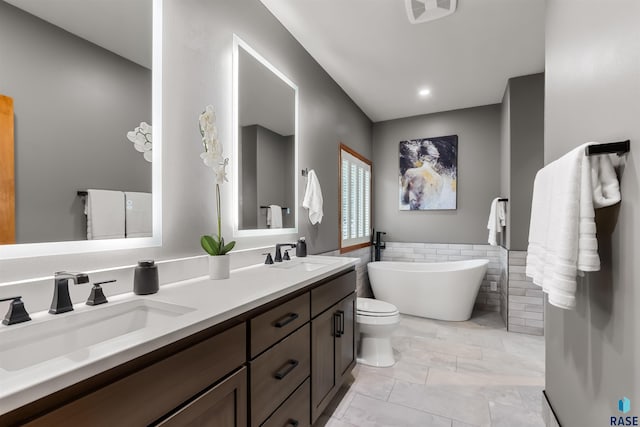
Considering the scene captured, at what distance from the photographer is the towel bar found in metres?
0.84

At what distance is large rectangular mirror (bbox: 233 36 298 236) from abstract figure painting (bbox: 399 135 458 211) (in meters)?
2.34

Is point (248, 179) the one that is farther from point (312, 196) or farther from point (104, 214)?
point (104, 214)

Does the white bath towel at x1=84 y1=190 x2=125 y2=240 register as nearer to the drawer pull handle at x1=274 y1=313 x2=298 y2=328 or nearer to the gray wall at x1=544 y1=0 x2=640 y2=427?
the drawer pull handle at x1=274 y1=313 x2=298 y2=328

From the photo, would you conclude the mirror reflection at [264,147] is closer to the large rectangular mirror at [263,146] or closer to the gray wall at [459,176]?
the large rectangular mirror at [263,146]

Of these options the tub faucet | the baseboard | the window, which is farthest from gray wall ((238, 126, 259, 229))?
the tub faucet

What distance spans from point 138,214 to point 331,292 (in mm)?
1076

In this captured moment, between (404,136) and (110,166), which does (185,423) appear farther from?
(404,136)

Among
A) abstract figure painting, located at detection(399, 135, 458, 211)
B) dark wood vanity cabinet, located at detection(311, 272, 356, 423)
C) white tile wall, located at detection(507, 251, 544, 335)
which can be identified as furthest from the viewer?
abstract figure painting, located at detection(399, 135, 458, 211)

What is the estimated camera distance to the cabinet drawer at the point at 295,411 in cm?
120

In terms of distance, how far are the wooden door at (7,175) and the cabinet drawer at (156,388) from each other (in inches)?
25.7

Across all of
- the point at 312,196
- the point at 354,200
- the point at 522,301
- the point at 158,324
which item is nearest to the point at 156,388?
the point at 158,324

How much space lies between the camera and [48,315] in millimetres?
884

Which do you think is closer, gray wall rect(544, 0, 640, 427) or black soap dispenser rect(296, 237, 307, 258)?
gray wall rect(544, 0, 640, 427)

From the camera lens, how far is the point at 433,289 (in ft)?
11.2
